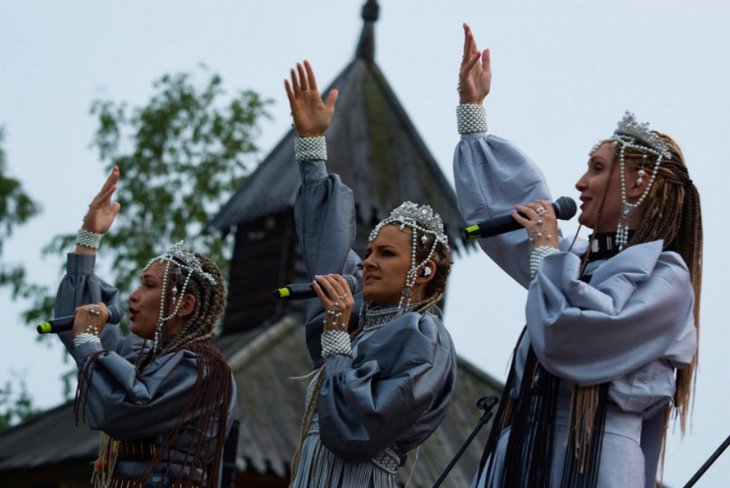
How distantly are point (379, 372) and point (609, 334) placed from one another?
84cm

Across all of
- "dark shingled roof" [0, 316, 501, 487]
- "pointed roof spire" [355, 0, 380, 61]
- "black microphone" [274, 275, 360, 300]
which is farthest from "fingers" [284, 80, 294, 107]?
"pointed roof spire" [355, 0, 380, 61]

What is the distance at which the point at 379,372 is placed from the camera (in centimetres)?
448

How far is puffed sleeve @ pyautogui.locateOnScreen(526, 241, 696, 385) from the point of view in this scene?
3861mm

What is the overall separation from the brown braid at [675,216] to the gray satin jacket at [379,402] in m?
0.70

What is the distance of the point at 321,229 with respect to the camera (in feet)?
17.2

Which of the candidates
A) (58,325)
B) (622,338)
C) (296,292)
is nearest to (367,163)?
(58,325)

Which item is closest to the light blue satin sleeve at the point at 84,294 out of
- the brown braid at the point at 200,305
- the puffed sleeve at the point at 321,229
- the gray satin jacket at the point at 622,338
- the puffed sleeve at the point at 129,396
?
the brown braid at the point at 200,305

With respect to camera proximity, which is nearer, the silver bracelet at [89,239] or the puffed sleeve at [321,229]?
the puffed sleeve at [321,229]

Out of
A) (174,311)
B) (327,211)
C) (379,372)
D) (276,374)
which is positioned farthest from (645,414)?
(276,374)

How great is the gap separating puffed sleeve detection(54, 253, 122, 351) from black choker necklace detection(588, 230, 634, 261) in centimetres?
197

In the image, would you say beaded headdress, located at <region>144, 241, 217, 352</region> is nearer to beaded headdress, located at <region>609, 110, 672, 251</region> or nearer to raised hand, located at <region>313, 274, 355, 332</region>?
raised hand, located at <region>313, 274, 355, 332</region>

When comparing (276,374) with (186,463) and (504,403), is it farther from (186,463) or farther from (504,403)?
(504,403)

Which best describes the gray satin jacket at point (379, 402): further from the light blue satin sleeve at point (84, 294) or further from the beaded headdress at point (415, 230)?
the light blue satin sleeve at point (84, 294)

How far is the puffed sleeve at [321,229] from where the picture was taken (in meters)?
5.16
